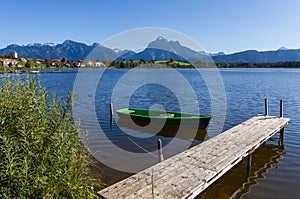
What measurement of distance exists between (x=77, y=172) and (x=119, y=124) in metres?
14.0

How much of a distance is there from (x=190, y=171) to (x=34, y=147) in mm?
4603

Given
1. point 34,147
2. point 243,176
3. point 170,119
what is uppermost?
point 34,147

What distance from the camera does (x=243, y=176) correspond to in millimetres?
10211

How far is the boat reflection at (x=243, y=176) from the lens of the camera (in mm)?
8823

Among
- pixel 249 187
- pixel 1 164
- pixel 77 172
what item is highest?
pixel 1 164

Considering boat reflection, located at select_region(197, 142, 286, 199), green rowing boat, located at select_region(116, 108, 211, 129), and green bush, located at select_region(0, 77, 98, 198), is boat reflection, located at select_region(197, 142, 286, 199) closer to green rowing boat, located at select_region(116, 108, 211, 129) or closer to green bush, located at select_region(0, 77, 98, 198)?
green rowing boat, located at select_region(116, 108, 211, 129)

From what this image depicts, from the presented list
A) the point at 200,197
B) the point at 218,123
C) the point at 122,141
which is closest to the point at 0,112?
the point at 200,197

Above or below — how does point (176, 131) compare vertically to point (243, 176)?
above

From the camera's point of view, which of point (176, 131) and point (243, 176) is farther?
point (176, 131)

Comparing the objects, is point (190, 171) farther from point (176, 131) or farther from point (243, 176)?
point (176, 131)

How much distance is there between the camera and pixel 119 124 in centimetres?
1964

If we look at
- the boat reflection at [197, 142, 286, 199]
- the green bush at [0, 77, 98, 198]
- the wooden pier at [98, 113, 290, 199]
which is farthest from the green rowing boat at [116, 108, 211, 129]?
the green bush at [0, 77, 98, 198]

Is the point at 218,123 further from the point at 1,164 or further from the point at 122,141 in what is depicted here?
the point at 1,164

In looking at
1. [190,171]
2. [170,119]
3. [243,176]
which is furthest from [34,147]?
[170,119]
